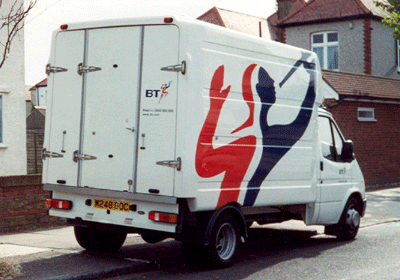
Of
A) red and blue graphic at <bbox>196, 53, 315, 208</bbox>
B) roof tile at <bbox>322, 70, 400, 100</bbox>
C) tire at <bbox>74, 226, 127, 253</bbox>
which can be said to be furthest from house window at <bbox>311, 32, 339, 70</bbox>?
tire at <bbox>74, 226, 127, 253</bbox>

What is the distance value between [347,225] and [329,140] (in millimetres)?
1458

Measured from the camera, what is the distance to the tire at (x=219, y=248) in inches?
297

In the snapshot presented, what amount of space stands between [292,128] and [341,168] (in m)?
1.82

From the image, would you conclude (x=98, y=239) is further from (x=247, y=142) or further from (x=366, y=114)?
(x=366, y=114)

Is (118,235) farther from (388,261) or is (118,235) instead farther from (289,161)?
(388,261)

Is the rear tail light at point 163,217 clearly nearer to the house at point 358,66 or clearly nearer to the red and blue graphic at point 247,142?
the red and blue graphic at point 247,142

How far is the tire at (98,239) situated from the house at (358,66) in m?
12.2

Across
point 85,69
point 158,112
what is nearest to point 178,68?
point 158,112

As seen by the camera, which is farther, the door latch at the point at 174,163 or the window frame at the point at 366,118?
the window frame at the point at 366,118

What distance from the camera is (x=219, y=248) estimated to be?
7.88 metres

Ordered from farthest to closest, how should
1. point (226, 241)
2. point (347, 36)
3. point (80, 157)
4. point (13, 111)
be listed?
1. point (347, 36)
2. point (13, 111)
3. point (226, 241)
4. point (80, 157)

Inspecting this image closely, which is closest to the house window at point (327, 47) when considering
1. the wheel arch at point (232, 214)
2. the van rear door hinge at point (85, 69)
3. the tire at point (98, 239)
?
the tire at point (98, 239)

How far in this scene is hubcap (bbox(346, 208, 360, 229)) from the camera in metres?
10.3

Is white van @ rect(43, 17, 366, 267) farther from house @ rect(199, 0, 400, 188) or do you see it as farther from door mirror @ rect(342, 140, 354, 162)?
house @ rect(199, 0, 400, 188)
